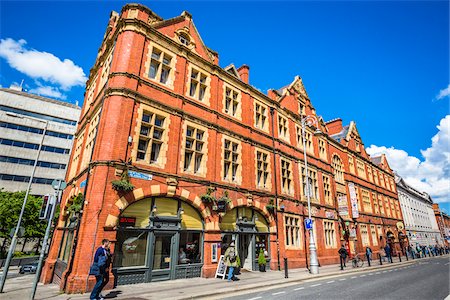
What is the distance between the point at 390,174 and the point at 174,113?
46.4 meters

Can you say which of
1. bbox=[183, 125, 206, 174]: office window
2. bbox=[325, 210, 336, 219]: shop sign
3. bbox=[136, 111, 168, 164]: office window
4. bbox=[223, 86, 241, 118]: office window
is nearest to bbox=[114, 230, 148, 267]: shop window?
bbox=[136, 111, 168, 164]: office window

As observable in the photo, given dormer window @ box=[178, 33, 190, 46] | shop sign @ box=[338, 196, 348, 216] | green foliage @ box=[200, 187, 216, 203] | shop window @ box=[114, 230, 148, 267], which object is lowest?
shop window @ box=[114, 230, 148, 267]

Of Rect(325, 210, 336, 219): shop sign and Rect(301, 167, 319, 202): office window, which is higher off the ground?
Rect(301, 167, 319, 202): office window

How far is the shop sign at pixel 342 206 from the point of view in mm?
26044

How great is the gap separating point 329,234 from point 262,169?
11.0m

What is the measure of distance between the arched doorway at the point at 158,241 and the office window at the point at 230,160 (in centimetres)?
377

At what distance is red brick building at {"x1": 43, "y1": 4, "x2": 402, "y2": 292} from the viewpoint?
11.3 metres

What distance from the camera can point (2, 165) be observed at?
4491cm

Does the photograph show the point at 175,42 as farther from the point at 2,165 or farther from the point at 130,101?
the point at 2,165

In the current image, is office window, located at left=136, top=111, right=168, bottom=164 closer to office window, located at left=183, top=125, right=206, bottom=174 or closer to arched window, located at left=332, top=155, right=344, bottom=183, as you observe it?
office window, located at left=183, top=125, right=206, bottom=174

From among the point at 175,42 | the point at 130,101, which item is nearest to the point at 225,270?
the point at 130,101

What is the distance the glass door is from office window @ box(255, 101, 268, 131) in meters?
11.6

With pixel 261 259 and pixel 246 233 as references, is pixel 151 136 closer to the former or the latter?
pixel 246 233

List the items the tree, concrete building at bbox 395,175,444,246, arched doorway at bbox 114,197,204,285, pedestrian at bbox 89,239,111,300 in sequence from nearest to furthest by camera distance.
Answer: pedestrian at bbox 89,239,111,300 → arched doorway at bbox 114,197,204,285 → the tree → concrete building at bbox 395,175,444,246
